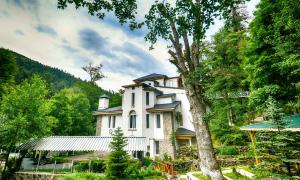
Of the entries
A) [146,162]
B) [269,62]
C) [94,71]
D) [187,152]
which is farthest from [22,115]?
[94,71]

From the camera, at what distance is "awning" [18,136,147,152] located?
1942 centimetres

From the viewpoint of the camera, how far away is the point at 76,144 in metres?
20.4

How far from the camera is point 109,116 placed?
28516 millimetres

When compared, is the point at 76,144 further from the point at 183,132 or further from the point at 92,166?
the point at 183,132

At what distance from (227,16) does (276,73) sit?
343 inches

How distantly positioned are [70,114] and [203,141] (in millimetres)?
31340

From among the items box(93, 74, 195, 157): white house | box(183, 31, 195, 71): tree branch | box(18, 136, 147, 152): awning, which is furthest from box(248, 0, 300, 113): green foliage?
box(18, 136, 147, 152): awning

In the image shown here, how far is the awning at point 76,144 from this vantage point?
19422mm

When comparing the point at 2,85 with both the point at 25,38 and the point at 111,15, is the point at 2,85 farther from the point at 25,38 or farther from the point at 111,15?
the point at 111,15

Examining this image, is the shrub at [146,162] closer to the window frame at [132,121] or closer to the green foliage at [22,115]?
the window frame at [132,121]

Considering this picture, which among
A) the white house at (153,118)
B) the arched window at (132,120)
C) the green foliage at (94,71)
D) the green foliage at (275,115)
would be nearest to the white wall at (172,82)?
the white house at (153,118)

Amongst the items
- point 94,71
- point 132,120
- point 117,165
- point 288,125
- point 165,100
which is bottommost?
point 117,165

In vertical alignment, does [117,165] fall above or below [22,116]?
below

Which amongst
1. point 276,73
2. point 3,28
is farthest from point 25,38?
point 276,73
